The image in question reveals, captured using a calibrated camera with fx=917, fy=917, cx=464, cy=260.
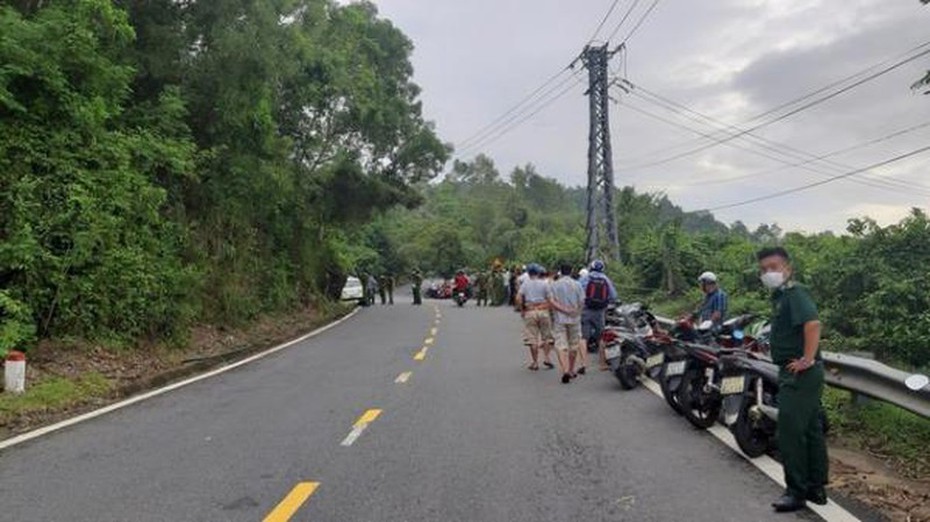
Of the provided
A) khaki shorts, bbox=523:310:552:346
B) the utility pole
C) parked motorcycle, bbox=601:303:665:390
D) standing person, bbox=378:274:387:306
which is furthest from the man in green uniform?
standing person, bbox=378:274:387:306

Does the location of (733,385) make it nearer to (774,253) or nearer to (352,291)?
(774,253)

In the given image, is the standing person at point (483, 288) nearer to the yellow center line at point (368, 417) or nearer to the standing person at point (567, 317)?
the standing person at point (567, 317)

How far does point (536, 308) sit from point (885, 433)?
6788mm

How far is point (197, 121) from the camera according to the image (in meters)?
19.5

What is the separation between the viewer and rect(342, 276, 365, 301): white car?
40969 millimetres

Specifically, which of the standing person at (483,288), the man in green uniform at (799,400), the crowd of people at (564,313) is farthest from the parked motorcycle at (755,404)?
the standing person at (483,288)

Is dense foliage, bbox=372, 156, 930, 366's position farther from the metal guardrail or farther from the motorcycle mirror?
the motorcycle mirror

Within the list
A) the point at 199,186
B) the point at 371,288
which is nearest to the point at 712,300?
the point at 199,186

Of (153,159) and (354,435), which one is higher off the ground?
(153,159)

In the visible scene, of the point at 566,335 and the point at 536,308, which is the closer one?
the point at 566,335

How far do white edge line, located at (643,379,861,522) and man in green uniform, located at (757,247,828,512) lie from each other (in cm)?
10

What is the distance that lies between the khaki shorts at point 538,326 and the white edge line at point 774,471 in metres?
5.58

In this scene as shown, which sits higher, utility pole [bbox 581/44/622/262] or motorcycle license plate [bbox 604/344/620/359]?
utility pole [bbox 581/44/622/262]

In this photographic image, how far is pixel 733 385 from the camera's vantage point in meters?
8.05
